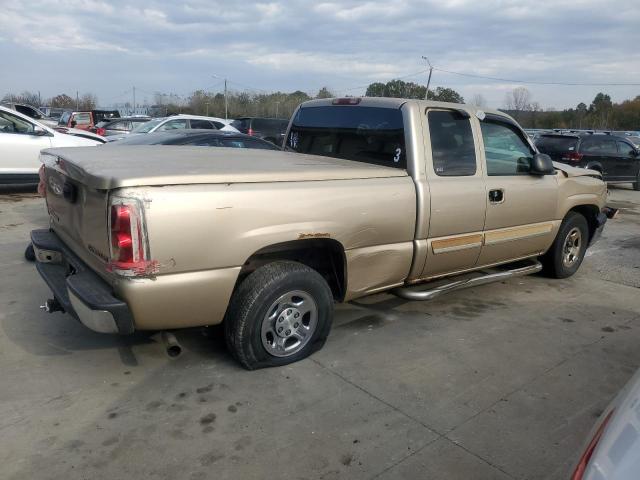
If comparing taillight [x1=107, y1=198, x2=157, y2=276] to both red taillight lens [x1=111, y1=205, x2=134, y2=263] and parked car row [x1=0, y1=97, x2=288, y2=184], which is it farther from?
parked car row [x1=0, y1=97, x2=288, y2=184]

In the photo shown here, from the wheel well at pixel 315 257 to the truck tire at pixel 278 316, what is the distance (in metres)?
0.10

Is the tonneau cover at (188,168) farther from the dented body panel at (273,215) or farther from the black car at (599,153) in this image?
the black car at (599,153)

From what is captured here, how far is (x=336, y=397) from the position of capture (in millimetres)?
3391

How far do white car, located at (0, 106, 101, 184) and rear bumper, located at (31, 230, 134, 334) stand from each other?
703 centimetres

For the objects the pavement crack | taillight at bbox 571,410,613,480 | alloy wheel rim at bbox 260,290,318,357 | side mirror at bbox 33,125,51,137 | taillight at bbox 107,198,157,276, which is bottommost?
the pavement crack

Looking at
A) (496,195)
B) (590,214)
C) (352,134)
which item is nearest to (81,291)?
(352,134)

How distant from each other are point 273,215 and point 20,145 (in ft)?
28.8

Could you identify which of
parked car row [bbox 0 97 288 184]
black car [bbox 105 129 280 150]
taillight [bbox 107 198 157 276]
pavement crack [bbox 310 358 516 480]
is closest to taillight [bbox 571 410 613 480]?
pavement crack [bbox 310 358 516 480]

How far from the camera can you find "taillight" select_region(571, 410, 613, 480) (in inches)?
60.3

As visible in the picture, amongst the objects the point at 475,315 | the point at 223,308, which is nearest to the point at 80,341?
the point at 223,308

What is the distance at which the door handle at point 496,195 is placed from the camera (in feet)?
15.2

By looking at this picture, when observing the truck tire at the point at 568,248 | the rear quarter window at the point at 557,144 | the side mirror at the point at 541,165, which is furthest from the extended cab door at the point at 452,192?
the rear quarter window at the point at 557,144

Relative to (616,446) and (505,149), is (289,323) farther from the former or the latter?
(505,149)

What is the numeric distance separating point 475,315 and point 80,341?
327 centimetres
